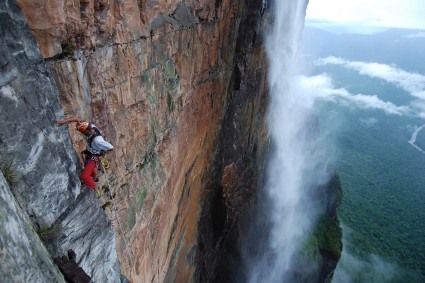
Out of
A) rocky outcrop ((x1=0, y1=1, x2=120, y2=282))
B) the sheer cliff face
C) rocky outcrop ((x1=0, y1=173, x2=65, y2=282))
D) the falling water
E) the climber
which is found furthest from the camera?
the falling water

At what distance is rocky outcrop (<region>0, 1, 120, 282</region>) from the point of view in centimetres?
412

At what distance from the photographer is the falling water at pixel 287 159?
2297 cm

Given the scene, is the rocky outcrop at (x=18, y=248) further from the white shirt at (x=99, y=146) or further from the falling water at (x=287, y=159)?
the falling water at (x=287, y=159)

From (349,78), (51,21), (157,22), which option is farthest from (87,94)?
(349,78)

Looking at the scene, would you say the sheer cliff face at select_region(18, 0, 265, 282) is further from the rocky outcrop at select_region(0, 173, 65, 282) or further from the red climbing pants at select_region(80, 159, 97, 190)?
the rocky outcrop at select_region(0, 173, 65, 282)

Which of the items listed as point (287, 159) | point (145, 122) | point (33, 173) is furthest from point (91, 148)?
point (287, 159)

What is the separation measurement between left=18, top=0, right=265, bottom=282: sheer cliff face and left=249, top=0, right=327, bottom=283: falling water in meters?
5.50

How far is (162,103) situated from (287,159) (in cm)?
2296

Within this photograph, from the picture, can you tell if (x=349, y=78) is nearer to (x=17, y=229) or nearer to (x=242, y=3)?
(x=242, y=3)

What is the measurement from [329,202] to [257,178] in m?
17.5

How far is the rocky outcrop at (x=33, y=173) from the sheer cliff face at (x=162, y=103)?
36.0 inches

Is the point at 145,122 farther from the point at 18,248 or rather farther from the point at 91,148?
the point at 18,248

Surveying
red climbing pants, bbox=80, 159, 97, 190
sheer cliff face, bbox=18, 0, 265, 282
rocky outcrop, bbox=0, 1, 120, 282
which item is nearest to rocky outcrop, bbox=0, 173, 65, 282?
rocky outcrop, bbox=0, 1, 120, 282

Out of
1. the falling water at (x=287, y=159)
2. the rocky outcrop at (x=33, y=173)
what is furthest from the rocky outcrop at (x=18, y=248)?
the falling water at (x=287, y=159)
